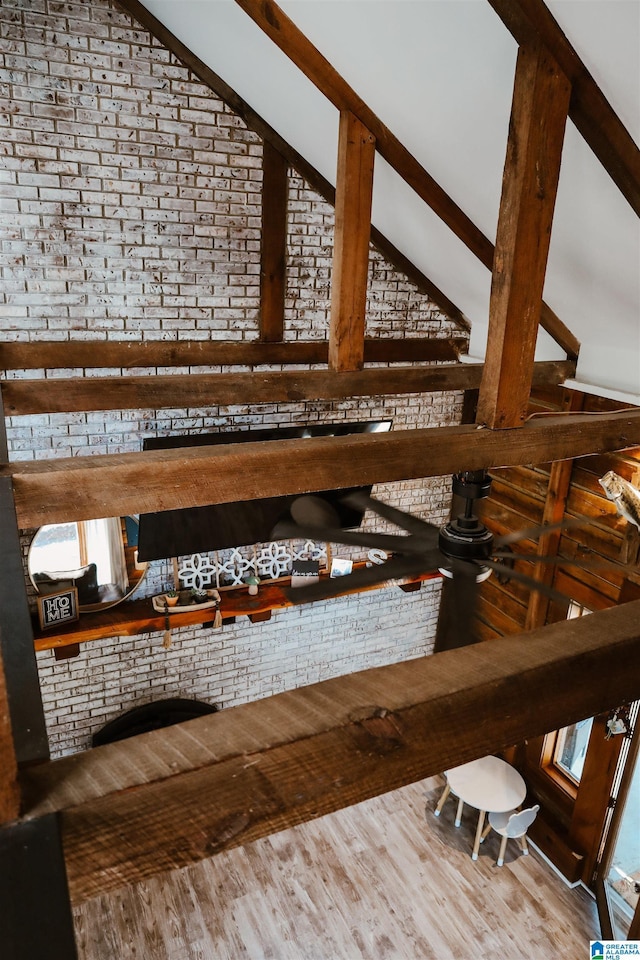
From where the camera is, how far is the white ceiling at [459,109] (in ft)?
8.19

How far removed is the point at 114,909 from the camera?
4.63 metres

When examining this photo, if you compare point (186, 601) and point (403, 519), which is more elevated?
point (403, 519)

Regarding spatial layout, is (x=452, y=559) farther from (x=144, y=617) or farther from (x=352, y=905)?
(x=352, y=905)

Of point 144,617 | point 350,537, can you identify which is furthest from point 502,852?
point 350,537

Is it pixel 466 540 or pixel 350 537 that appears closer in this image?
pixel 466 540

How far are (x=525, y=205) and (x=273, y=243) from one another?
2.61m

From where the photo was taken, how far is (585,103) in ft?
8.13

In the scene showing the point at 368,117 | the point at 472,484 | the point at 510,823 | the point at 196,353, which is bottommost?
the point at 510,823

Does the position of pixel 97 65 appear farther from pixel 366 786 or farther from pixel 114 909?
pixel 114 909

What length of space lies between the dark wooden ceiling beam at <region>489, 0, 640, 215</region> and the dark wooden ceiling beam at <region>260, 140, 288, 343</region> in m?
2.38

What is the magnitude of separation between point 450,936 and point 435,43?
16.8 feet

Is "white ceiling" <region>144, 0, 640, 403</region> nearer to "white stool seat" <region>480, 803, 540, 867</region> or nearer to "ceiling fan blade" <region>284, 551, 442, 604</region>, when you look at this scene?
"ceiling fan blade" <region>284, 551, 442, 604</region>

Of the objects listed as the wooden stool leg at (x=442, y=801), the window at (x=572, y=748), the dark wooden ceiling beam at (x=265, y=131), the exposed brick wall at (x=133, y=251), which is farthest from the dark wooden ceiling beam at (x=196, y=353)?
the wooden stool leg at (x=442, y=801)

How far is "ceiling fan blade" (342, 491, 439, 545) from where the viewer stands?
257 centimetres
